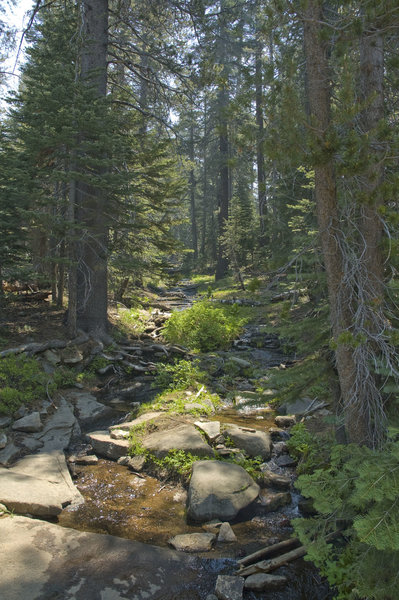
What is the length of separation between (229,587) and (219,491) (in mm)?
1358

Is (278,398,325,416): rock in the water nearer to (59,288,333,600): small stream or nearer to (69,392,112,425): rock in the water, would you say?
(59,288,333,600): small stream

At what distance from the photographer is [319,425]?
6.77 meters

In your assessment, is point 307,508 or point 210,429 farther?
point 210,429

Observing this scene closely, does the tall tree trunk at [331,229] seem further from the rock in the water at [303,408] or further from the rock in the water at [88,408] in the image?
the rock in the water at [88,408]

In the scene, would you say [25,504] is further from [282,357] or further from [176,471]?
[282,357]

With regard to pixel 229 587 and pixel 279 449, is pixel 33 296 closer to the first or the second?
pixel 279 449

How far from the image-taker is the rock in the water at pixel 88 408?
25.5ft

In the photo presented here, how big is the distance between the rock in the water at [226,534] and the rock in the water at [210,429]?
1.91m

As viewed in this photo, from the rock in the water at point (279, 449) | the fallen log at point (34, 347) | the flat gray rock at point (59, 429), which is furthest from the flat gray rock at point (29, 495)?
the fallen log at point (34, 347)

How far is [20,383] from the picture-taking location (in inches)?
308

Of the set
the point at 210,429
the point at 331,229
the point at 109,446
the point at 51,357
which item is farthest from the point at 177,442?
the point at 51,357

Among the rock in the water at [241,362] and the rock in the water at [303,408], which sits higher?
the rock in the water at [241,362]

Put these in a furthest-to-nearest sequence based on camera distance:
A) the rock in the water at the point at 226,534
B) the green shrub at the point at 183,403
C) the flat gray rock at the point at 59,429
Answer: the green shrub at the point at 183,403 < the flat gray rock at the point at 59,429 < the rock in the water at the point at 226,534

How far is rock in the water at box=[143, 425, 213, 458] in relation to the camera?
5.99 meters
